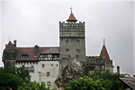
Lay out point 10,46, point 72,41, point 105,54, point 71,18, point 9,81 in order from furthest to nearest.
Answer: point 105,54 → point 71,18 → point 10,46 → point 72,41 → point 9,81

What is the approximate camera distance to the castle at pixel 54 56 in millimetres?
70750

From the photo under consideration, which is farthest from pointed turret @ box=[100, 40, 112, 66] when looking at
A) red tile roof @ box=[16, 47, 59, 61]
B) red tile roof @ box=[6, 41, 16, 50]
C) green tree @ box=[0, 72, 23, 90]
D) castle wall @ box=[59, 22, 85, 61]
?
green tree @ box=[0, 72, 23, 90]

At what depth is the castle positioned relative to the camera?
70.8 metres

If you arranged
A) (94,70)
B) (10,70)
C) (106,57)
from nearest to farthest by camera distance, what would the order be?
1. (10,70)
2. (94,70)
3. (106,57)

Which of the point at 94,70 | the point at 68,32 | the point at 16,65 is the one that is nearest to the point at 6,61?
the point at 16,65

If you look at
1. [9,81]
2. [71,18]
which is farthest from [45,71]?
[9,81]

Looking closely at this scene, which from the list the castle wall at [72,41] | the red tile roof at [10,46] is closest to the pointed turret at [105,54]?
the castle wall at [72,41]

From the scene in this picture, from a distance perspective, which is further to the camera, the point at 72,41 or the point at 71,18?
the point at 71,18

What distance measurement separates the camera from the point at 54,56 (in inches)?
2840

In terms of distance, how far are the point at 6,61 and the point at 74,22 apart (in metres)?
18.6

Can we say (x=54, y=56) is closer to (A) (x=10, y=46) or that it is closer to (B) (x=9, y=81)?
(A) (x=10, y=46)

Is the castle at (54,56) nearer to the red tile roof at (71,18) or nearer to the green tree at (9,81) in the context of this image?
the red tile roof at (71,18)

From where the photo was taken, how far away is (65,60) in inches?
2817

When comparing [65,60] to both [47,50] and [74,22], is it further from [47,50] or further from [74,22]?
[74,22]
